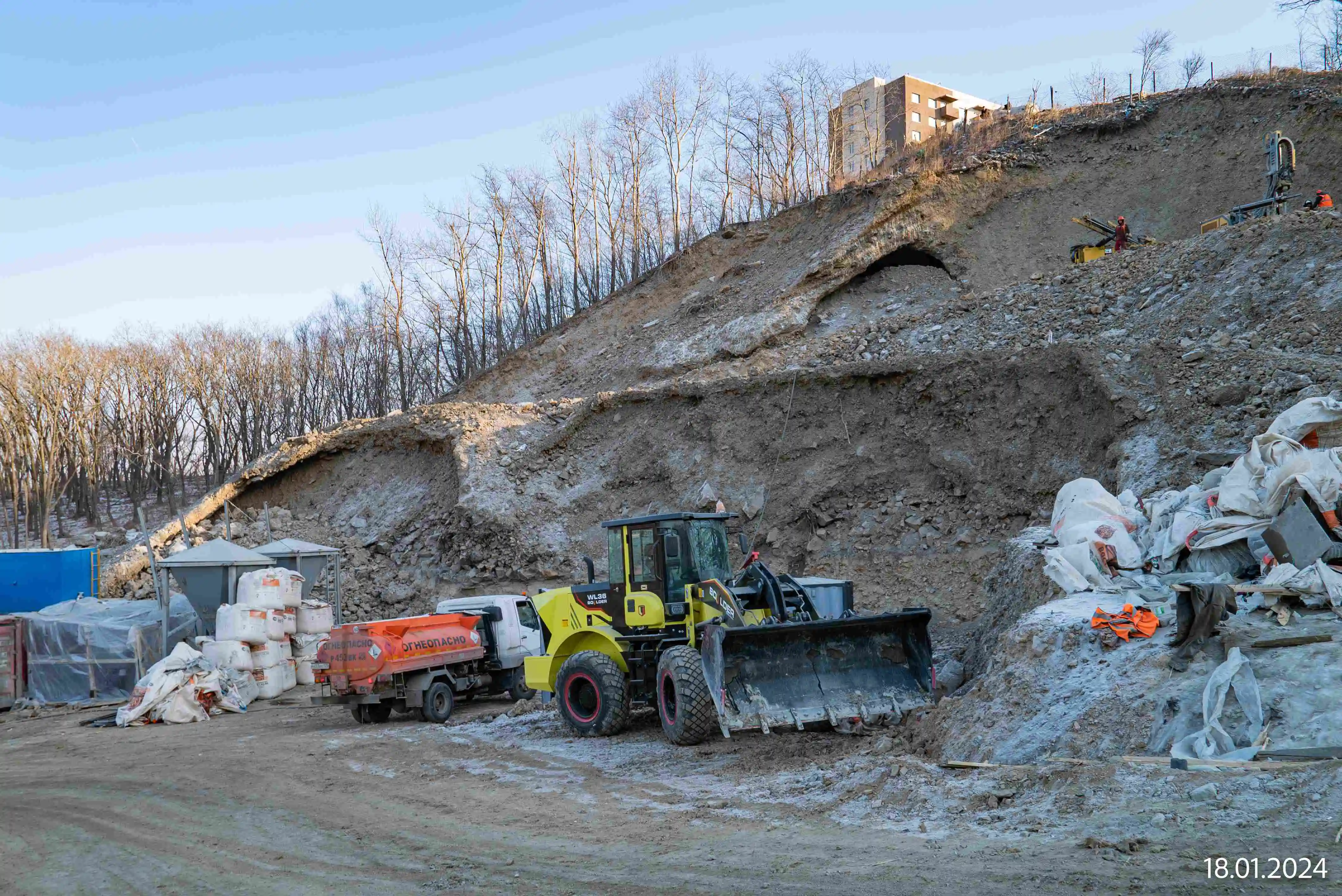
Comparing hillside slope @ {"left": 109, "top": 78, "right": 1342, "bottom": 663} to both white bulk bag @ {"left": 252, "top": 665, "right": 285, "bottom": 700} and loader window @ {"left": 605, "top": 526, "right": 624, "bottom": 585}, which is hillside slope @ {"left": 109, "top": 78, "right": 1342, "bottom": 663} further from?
loader window @ {"left": 605, "top": 526, "right": 624, "bottom": 585}

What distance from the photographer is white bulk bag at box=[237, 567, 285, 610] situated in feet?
50.6

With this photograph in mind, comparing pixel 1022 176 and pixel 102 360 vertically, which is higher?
pixel 1022 176

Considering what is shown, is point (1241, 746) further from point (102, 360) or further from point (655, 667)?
point (102, 360)

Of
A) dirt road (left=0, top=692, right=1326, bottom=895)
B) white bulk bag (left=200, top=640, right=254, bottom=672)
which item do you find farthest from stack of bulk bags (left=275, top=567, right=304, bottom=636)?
dirt road (left=0, top=692, right=1326, bottom=895)

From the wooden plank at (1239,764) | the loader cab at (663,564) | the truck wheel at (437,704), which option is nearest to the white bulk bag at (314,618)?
the truck wheel at (437,704)

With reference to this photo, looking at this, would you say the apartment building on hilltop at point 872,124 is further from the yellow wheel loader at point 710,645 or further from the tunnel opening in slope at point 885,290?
the yellow wheel loader at point 710,645

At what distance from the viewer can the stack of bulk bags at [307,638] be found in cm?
1658

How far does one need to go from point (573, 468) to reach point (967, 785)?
Result: 1565 cm

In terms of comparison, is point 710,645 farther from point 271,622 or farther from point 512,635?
point 271,622

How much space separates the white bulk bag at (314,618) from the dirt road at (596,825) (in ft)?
20.4

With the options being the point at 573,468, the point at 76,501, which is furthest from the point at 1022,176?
the point at 76,501

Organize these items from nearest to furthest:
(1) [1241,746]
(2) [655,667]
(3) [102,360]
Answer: (1) [1241,746], (2) [655,667], (3) [102,360]

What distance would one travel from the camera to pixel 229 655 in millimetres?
15195

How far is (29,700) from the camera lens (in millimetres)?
15727
